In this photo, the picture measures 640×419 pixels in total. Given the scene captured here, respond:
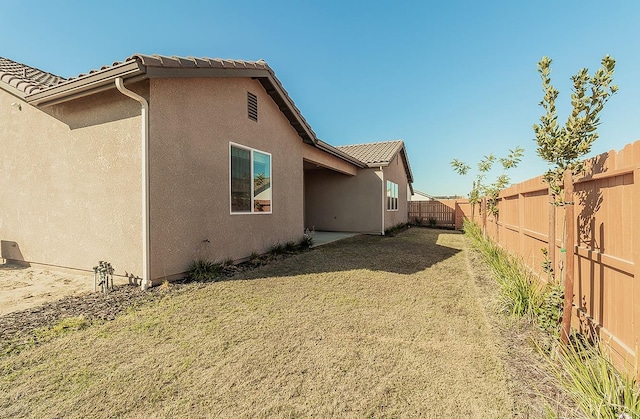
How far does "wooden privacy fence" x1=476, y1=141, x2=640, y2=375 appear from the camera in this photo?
2184 mm

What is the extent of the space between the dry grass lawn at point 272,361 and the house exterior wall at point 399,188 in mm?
10842

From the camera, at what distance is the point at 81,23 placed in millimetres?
8156

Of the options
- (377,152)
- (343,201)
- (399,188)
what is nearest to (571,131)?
(343,201)

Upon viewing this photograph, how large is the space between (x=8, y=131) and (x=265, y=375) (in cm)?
903

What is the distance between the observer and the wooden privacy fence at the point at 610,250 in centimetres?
218

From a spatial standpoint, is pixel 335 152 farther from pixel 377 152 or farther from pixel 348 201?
pixel 377 152

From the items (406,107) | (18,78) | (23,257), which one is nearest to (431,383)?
(23,257)

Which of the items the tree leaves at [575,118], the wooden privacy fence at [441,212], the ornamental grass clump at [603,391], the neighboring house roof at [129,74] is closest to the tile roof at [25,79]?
the neighboring house roof at [129,74]

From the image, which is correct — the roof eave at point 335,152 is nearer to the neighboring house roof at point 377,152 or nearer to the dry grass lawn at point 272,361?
the neighboring house roof at point 377,152

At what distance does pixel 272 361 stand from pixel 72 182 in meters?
6.02

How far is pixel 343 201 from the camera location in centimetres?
1535

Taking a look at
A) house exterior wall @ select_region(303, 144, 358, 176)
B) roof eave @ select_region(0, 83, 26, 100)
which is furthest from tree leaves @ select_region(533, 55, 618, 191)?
roof eave @ select_region(0, 83, 26, 100)

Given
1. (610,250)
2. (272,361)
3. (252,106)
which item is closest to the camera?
(610,250)

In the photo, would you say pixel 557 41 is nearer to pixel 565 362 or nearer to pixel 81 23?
pixel 565 362
